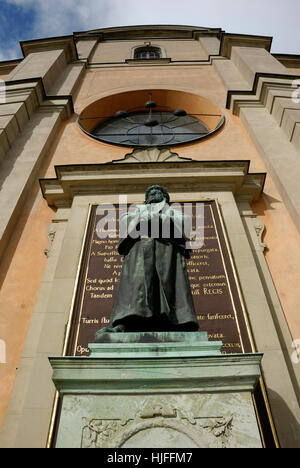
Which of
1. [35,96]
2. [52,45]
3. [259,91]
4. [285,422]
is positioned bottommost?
[285,422]

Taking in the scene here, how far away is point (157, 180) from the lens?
6688mm

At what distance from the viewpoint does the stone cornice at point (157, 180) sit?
→ 6629 mm

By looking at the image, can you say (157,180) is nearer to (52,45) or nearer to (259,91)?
(259,91)

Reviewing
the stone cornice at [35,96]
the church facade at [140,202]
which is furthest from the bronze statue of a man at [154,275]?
the stone cornice at [35,96]

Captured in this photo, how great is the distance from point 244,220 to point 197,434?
434 cm

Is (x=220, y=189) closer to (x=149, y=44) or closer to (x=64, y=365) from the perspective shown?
(x=64, y=365)

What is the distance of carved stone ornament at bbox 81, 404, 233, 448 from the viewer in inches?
92.4

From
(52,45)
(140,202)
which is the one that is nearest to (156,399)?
(140,202)

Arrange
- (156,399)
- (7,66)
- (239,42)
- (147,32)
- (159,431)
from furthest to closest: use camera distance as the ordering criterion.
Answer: (147,32), (7,66), (239,42), (156,399), (159,431)

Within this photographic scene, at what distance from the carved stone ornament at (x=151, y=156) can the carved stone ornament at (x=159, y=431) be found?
5.52m

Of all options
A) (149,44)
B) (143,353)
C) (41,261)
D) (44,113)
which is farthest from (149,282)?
(149,44)

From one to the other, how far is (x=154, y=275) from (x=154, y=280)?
0.18 feet

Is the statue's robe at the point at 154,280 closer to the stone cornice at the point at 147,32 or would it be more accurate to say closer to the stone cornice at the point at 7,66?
the stone cornice at the point at 7,66

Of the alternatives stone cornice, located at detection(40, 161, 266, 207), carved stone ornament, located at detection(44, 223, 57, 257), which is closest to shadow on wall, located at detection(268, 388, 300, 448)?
carved stone ornament, located at detection(44, 223, 57, 257)
